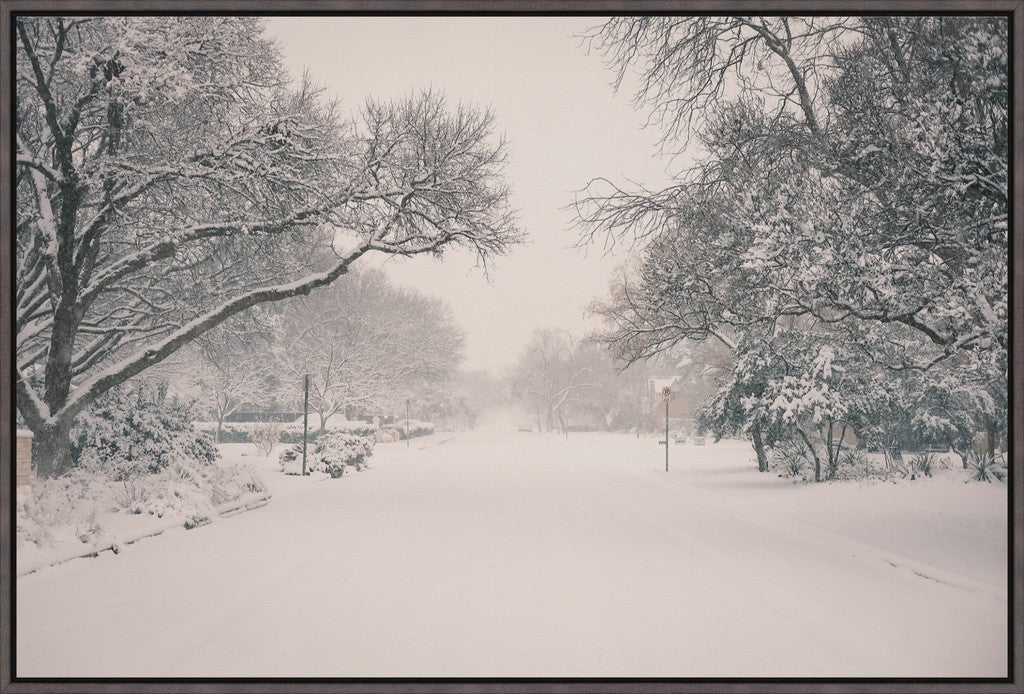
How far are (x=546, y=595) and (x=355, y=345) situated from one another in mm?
44122

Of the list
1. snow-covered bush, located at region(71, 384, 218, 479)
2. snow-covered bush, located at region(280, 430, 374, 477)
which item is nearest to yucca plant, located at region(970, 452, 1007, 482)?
snow-covered bush, located at region(71, 384, 218, 479)

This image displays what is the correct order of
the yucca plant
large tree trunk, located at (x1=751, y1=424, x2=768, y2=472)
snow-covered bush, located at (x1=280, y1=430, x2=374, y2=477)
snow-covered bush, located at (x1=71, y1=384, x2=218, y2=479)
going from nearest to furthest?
snow-covered bush, located at (x1=71, y1=384, x2=218, y2=479), the yucca plant, large tree trunk, located at (x1=751, y1=424, x2=768, y2=472), snow-covered bush, located at (x1=280, y1=430, x2=374, y2=477)

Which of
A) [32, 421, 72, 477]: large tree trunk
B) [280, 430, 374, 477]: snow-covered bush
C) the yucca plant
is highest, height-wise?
[32, 421, 72, 477]: large tree trunk

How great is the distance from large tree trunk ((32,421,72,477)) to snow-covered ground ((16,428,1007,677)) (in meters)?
3.91

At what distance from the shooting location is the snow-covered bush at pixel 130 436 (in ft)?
58.0

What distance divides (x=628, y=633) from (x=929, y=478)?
15059 millimetres

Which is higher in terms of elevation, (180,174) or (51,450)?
(180,174)

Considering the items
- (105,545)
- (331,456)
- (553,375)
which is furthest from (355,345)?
(553,375)

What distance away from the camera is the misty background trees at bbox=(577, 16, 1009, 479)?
405 inches

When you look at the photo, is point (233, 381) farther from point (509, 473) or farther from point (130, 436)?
point (130, 436)

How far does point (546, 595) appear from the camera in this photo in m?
8.53

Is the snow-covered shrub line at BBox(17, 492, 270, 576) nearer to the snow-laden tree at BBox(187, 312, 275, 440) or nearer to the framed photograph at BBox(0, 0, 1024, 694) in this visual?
the framed photograph at BBox(0, 0, 1024, 694)

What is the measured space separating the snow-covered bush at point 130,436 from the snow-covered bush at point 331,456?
24.4 feet

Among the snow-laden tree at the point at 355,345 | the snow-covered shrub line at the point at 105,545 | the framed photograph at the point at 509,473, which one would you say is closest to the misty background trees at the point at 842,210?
the framed photograph at the point at 509,473
